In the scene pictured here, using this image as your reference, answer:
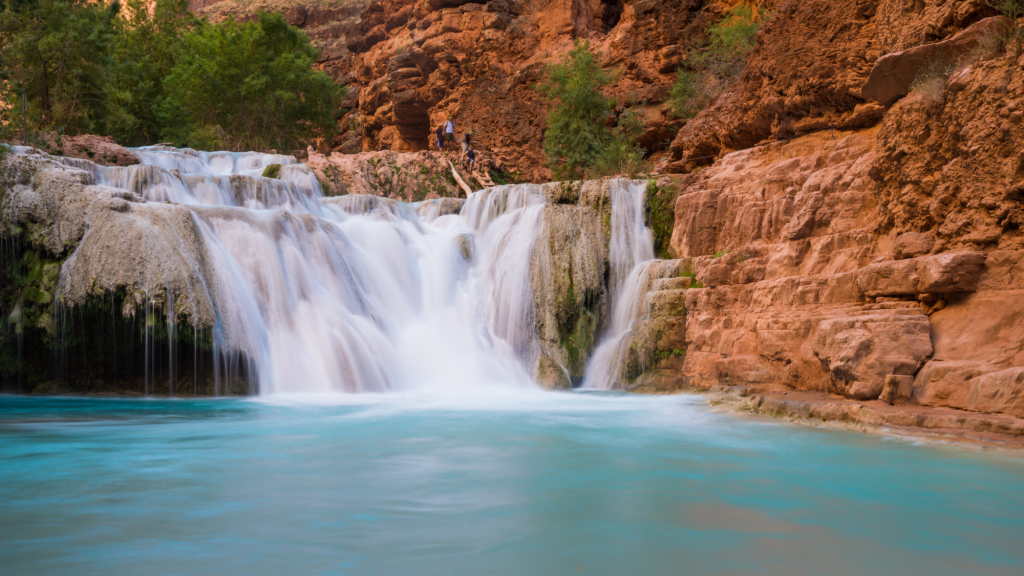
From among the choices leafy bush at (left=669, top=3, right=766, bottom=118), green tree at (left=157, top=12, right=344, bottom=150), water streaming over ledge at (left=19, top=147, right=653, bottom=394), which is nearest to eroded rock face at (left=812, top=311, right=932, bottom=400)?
water streaming over ledge at (left=19, top=147, right=653, bottom=394)

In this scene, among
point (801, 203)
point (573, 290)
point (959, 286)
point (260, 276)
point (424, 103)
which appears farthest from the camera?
point (424, 103)

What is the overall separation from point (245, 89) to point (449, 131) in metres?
9.09

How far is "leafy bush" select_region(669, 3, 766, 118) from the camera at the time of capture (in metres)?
19.4

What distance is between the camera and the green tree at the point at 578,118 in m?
24.0

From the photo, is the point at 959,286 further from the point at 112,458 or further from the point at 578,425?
the point at 112,458

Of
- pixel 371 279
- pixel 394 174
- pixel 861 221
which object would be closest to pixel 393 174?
pixel 394 174

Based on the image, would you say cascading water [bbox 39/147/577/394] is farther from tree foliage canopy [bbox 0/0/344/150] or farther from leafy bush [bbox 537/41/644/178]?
tree foliage canopy [bbox 0/0/344/150]

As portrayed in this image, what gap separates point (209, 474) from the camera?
5.08 meters

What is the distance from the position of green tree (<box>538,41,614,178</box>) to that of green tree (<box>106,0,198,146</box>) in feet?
60.1

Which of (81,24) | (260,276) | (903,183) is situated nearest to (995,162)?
(903,183)

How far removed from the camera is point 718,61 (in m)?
21.4

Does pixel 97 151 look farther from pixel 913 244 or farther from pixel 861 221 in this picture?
pixel 913 244

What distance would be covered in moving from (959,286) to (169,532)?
25.7ft

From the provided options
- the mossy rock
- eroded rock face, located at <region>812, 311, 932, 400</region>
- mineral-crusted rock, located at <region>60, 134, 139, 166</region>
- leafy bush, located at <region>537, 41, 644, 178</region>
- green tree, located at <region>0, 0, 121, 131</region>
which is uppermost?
green tree, located at <region>0, 0, 121, 131</region>
